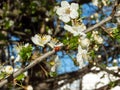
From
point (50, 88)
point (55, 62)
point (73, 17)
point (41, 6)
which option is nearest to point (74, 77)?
point (50, 88)

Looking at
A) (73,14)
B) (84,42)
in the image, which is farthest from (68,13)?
(84,42)

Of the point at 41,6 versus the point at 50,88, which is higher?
the point at 41,6

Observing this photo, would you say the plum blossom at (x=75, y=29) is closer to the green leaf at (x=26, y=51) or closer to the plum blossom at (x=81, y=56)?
the plum blossom at (x=81, y=56)

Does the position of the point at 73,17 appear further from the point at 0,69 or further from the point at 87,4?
the point at 87,4

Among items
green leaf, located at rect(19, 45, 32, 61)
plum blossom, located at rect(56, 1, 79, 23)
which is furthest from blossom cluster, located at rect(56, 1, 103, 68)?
green leaf, located at rect(19, 45, 32, 61)

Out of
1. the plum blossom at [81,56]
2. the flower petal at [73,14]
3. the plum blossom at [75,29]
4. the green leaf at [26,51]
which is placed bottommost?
the plum blossom at [81,56]

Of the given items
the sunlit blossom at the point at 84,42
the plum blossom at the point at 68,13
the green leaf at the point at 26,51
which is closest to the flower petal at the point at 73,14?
the plum blossom at the point at 68,13

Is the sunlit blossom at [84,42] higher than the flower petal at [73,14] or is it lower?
lower

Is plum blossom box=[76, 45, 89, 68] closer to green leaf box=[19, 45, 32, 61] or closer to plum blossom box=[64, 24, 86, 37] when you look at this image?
plum blossom box=[64, 24, 86, 37]

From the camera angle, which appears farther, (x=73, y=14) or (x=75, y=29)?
(x=73, y=14)

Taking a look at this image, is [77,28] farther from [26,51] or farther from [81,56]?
[26,51]

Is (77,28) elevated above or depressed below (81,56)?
above
